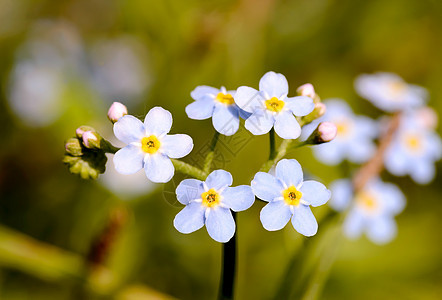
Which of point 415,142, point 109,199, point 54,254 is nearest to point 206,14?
point 109,199

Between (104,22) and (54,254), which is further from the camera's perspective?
(104,22)

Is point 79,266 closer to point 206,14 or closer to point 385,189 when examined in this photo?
point 385,189

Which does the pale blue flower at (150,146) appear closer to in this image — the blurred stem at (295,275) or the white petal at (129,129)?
the white petal at (129,129)

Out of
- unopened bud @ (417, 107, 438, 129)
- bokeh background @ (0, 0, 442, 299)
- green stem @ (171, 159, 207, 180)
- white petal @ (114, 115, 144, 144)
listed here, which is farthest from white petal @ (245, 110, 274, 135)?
unopened bud @ (417, 107, 438, 129)

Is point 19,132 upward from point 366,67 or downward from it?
downward

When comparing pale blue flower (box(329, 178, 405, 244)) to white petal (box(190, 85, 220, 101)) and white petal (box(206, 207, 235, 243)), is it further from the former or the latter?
white petal (box(206, 207, 235, 243))

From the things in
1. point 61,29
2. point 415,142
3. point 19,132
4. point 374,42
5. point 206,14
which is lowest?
point 19,132

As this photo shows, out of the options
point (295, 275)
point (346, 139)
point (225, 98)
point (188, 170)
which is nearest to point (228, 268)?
point (188, 170)
